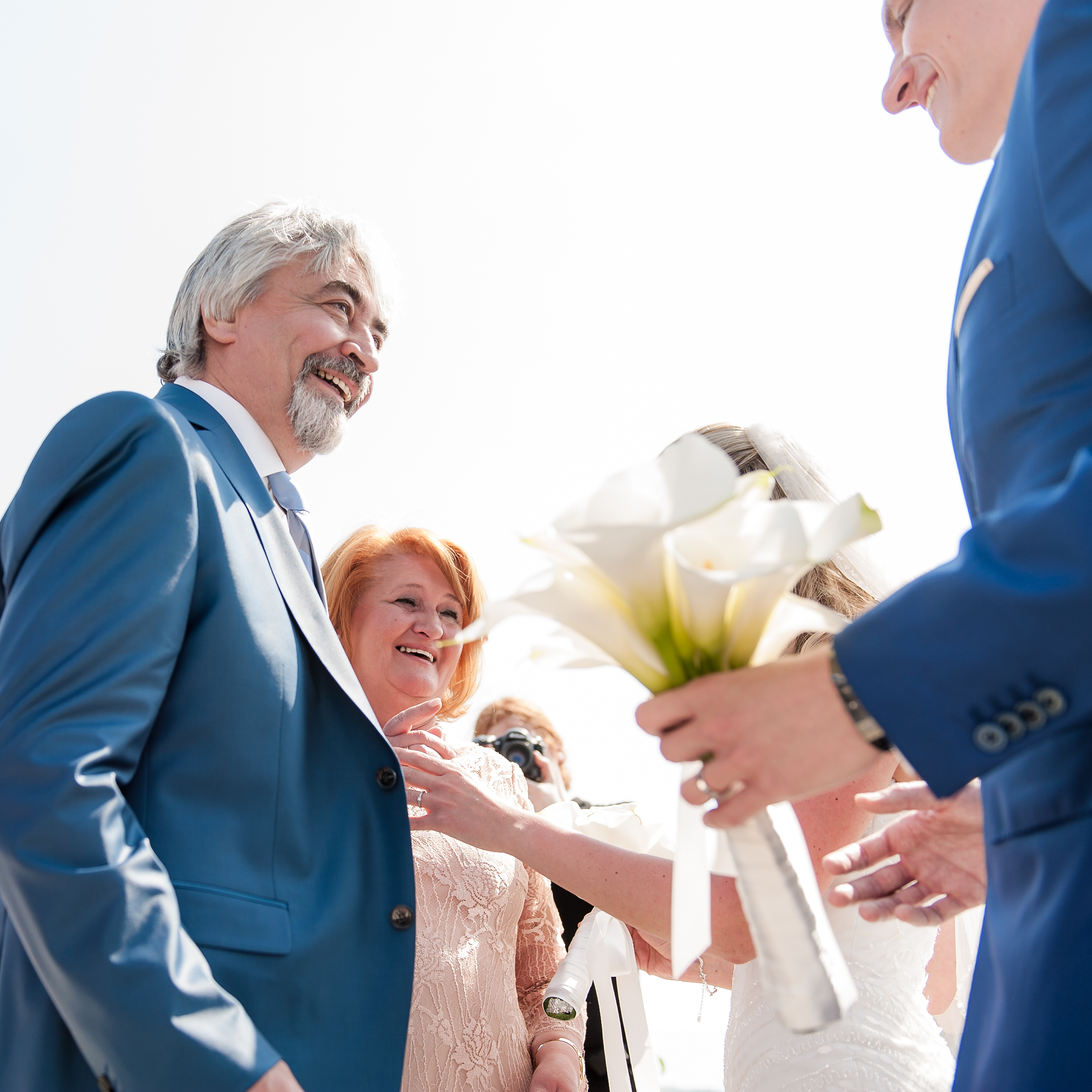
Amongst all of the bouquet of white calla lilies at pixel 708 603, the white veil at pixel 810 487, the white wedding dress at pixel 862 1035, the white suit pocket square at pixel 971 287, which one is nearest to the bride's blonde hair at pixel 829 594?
the white veil at pixel 810 487

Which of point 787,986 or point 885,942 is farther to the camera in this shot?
point 885,942

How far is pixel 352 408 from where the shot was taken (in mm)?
2994

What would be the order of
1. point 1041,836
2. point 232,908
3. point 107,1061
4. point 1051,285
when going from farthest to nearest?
1. point 232,908
2. point 107,1061
3. point 1051,285
4. point 1041,836

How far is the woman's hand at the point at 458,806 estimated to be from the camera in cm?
259

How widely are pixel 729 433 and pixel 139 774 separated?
6.12ft

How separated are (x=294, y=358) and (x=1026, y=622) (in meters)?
2.19

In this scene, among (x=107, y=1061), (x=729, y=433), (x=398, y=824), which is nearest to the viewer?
(x=107, y=1061)

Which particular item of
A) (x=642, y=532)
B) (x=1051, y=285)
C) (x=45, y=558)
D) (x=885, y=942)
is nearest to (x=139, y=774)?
(x=45, y=558)

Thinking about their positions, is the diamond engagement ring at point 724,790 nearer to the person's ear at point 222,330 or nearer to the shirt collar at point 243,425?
the shirt collar at point 243,425

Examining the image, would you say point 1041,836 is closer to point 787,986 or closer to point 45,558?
point 787,986

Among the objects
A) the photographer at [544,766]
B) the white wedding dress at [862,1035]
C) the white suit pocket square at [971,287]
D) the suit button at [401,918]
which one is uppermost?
the white suit pocket square at [971,287]

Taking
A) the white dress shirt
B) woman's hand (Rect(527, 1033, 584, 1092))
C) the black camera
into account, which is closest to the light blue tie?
the white dress shirt

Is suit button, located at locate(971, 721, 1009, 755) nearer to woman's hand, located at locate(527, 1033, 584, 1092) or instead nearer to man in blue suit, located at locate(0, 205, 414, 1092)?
man in blue suit, located at locate(0, 205, 414, 1092)

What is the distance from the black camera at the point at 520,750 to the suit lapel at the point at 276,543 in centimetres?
322
